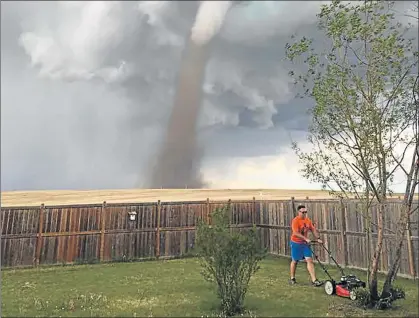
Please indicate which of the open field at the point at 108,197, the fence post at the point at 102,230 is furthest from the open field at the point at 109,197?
the fence post at the point at 102,230

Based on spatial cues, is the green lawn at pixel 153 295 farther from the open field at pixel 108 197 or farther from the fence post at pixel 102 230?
the open field at pixel 108 197

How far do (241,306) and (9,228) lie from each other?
30.4 ft

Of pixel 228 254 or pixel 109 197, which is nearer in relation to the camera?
pixel 228 254

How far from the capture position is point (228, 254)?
19.7 feet

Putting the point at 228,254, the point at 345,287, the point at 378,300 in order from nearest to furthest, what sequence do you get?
1. the point at 228,254
2. the point at 378,300
3. the point at 345,287

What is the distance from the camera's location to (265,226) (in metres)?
15.2

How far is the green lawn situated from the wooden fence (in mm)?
1033

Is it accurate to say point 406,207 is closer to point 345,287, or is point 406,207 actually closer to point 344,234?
point 345,287

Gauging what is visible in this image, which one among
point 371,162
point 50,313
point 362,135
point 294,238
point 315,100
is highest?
point 315,100

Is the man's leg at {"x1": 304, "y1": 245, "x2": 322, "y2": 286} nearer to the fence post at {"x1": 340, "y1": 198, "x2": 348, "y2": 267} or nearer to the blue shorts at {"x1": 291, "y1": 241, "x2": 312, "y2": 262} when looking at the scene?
the blue shorts at {"x1": 291, "y1": 241, "x2": 312, "y2": 262}

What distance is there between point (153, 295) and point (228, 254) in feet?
9.12

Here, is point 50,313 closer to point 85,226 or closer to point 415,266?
point 85,226

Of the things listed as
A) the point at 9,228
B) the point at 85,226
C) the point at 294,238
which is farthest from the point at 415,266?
the point at 9,228

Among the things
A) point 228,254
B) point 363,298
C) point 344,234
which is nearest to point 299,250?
point 363,298
